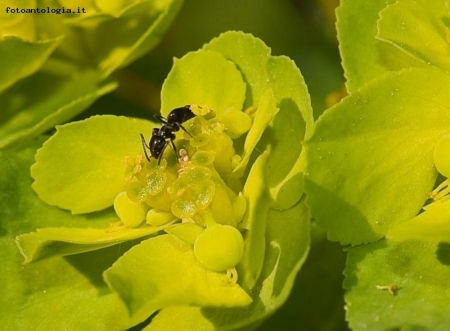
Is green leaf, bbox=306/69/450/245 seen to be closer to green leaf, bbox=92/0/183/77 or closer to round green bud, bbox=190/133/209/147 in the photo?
round green bud, bbox=190/133/209/147

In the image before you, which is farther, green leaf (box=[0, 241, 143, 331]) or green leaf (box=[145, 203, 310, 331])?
green leaf (box=[0, 241, 143, 331])

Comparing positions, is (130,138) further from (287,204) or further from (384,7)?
(384,7)

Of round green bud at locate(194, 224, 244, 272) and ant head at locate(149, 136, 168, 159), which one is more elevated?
ant head at locate(149, 136, 168, 159)

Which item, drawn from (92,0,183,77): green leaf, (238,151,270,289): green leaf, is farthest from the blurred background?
(238,151,270,289): green leaf

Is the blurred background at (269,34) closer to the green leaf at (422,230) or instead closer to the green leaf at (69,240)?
the green leaf at (69,240)

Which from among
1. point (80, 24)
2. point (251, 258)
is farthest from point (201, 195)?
point (80, 24)

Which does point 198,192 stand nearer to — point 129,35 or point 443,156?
point 443,156

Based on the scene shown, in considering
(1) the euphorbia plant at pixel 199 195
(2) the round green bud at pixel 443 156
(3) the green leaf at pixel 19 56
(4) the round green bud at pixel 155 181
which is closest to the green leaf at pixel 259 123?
(1) the euphorbia plant at pixel 199 195
